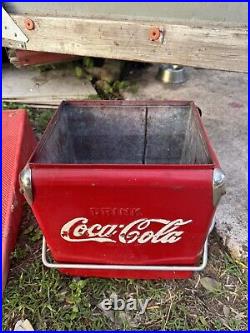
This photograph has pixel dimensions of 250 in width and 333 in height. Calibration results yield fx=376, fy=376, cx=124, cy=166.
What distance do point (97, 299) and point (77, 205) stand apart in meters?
0.46

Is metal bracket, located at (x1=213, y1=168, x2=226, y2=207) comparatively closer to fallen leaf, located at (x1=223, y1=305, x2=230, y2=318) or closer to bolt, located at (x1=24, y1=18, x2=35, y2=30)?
fallen leaf, located at (x1=223, y1=305, x2=230, y2=318)

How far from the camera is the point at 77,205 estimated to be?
1.23 metres

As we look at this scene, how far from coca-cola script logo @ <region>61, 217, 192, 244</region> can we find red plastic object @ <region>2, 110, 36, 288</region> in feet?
1.29

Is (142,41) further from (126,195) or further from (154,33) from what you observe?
(126,195)

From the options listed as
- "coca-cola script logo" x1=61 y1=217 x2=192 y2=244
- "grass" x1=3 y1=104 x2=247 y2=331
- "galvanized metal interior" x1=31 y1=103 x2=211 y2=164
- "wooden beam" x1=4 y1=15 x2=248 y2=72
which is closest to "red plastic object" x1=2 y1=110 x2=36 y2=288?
"grass" x1=3 y1=104 x2=247 y2=331

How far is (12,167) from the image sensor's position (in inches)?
70.6

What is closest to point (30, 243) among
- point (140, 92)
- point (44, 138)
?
point (44, 138)

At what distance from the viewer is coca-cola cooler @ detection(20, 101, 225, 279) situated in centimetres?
117

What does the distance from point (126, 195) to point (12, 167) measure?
0.81 m

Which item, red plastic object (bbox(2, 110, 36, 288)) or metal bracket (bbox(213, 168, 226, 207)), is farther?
red plastic object (bbox(2, 110, 36, 288))

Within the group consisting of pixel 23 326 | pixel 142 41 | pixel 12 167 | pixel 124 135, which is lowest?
pixel 23 326

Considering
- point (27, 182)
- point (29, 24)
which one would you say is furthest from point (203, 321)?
point (29, 24)

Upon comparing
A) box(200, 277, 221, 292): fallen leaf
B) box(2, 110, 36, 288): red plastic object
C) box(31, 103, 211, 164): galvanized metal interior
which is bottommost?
box(200, 277, 221, 292): fallen leaf

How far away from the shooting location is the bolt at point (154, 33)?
1931 millimetres
